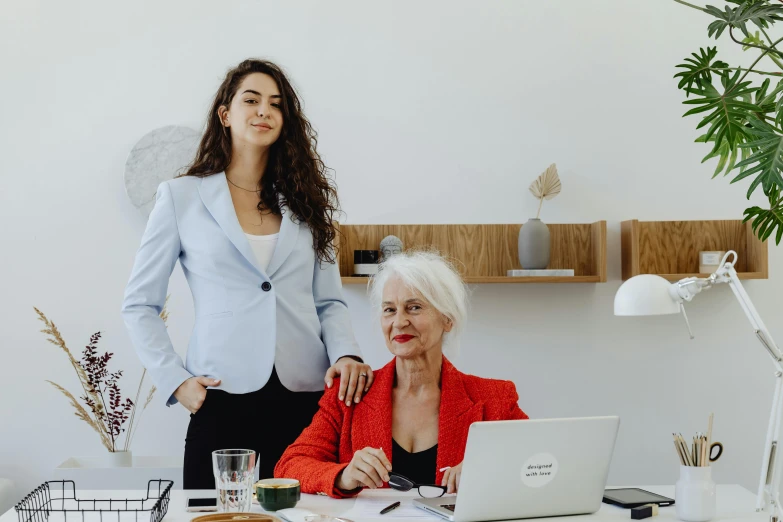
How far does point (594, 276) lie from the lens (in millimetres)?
3266

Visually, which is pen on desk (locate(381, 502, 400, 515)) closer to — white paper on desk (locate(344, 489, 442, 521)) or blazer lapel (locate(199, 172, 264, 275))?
white paper on desk (locate(344, 489, 442, 521))

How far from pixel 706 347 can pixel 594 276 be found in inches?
24.1

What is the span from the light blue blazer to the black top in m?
0.43

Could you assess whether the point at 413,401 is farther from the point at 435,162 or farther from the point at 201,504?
the point at 435,162

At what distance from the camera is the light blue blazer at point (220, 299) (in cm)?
226

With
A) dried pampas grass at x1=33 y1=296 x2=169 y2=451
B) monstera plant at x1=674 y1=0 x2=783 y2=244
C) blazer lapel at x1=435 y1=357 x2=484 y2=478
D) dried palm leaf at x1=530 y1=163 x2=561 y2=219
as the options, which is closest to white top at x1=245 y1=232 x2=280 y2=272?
blazer lapel at x1=435 y1=357 x2=484 y2=478

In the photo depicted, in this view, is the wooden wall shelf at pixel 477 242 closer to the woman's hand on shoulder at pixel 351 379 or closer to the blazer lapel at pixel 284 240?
the blazer lapel at pixel 284 240

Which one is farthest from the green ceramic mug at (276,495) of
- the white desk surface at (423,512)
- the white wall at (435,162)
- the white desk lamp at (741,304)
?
the white wall at (435,162)

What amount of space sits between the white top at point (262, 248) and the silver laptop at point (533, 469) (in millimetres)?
947

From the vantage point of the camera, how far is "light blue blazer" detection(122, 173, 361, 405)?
226 centimetres

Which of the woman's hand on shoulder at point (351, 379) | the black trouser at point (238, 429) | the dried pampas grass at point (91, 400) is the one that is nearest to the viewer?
the woman's hand on shoulder at point (351, 379)

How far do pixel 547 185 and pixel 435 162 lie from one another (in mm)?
466

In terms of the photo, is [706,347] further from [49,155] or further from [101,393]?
[49,155]

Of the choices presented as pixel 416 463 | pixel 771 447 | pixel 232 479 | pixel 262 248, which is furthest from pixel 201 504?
pixel 771 447
